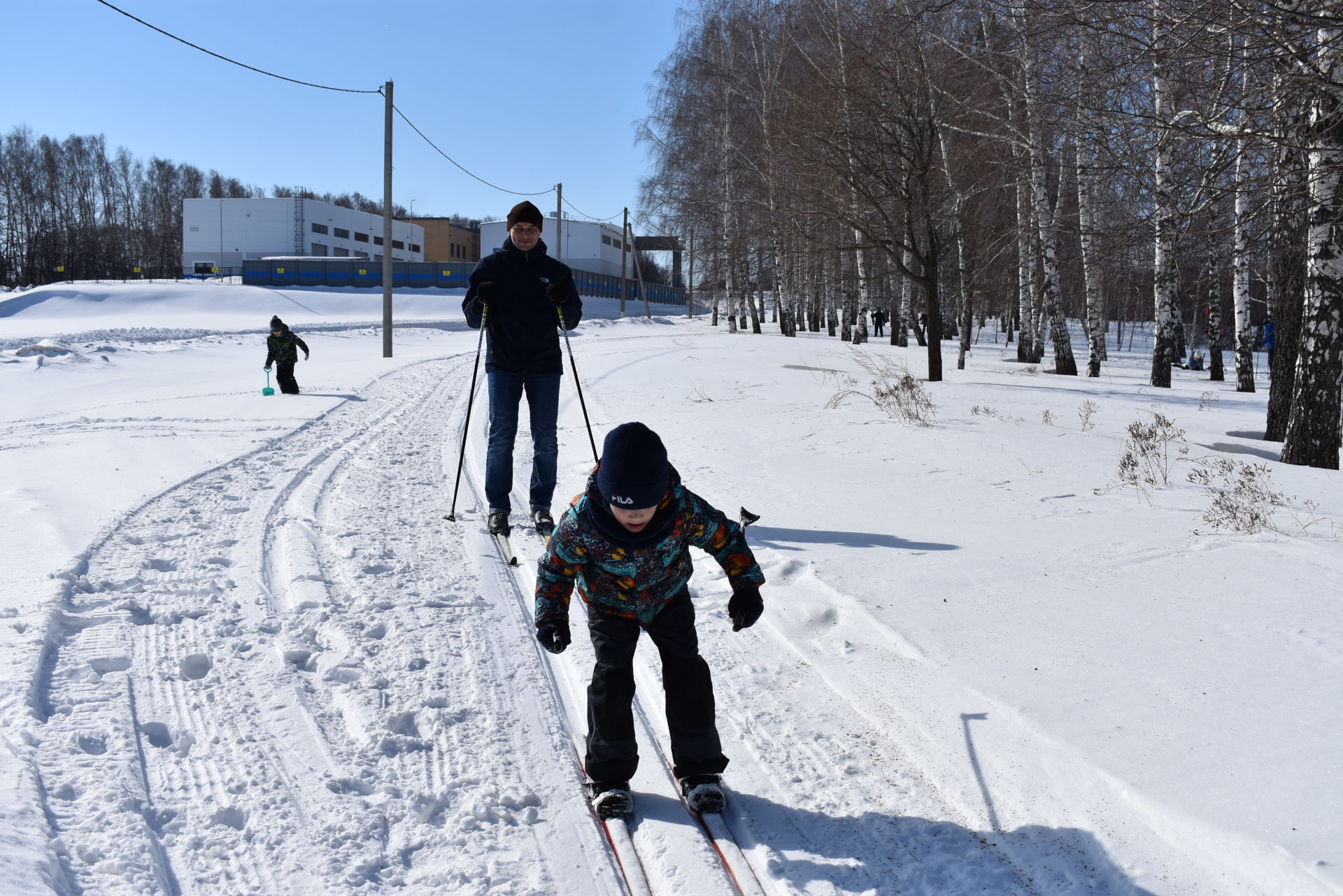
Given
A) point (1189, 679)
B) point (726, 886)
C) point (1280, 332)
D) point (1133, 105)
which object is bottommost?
point (726, 886)

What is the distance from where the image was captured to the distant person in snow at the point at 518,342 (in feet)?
19.4

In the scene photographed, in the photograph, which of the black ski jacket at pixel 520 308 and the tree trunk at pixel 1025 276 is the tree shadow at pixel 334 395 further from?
the tree trunk at pixel 1025 276

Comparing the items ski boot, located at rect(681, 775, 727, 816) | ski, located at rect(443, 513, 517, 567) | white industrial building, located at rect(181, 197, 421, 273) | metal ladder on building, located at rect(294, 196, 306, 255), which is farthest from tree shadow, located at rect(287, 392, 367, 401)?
metal ladder on building, located at rect(294, 196, 306, 255)

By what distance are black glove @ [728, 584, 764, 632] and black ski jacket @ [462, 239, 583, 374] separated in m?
3.25

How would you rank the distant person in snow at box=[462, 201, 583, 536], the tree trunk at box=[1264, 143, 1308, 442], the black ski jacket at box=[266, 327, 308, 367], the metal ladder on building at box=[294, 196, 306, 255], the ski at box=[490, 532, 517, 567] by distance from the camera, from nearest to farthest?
the ski at box=[490, 532, 517, 567]
the distant person in snow at box=[462, 201, 583, 536]
the tree trunk at box=[1264, 143, 1308, 442]
the black ski jacket at box=[266, 327, 308, 367]
the metal ladder on building at box=[294, 196, 306, 255]

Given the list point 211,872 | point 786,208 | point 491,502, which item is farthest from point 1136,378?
point 211,872

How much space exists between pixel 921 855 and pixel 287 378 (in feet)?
42.0

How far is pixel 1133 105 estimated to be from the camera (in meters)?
8.31

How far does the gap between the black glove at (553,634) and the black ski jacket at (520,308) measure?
10.7 ft

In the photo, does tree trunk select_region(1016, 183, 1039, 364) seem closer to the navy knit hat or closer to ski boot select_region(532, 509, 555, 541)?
ski boot select_region(532, 509, 555, 541)

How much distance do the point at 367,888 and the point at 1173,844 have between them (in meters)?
2.23

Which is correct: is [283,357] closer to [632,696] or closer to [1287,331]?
[632,696]

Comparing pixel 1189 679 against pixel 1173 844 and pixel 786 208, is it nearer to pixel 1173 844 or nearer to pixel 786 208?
pixel 1173 844

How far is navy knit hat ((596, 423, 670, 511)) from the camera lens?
105 inches
